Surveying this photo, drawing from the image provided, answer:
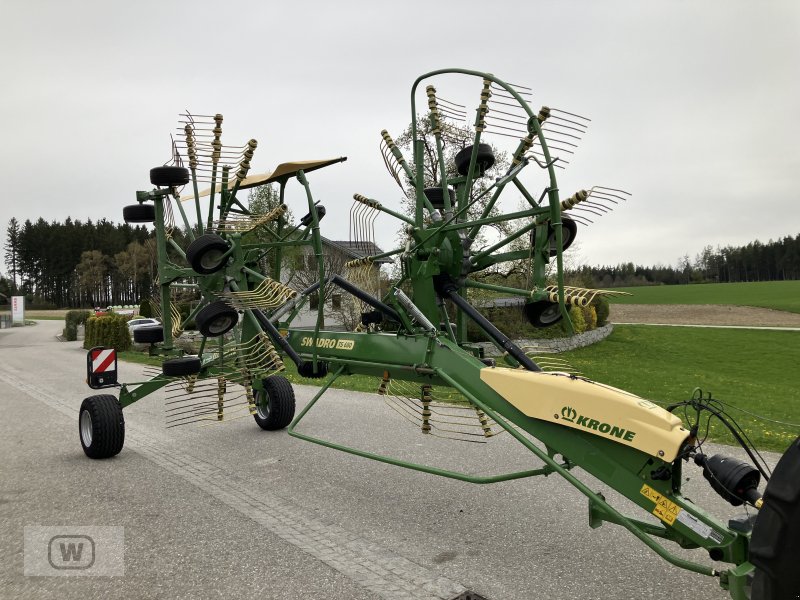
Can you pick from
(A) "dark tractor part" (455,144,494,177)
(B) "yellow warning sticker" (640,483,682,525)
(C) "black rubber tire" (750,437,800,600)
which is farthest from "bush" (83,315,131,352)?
(C) "black rubber tire" (750,437,800,600)

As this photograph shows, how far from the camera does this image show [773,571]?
249 cm

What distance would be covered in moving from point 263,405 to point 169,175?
10.8ft

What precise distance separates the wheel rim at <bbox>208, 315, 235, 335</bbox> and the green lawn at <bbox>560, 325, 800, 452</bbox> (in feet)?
19.7

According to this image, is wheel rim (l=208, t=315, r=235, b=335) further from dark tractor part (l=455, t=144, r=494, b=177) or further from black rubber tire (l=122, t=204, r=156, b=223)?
dark tractor part (l=455, t=144, r=494, b=177)

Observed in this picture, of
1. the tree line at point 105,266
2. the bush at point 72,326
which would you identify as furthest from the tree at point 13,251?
the bush at point 72,326

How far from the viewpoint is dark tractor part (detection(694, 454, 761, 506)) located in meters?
2.96

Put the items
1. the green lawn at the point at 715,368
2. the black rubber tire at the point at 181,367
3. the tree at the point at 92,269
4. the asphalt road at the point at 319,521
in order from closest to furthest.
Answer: the asphalt road at the point at 319,521 < the black rubber tire at the point at 181,367 < the green lawn at the point at 715,368 < the tree at the point at 92,269

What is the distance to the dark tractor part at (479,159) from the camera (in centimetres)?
524

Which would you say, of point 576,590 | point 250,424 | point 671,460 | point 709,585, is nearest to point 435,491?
point 576,590

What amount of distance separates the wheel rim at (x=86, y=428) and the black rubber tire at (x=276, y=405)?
1907 millimetres

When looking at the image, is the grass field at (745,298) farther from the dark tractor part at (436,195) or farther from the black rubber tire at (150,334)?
the black rubber tire at (150,334)

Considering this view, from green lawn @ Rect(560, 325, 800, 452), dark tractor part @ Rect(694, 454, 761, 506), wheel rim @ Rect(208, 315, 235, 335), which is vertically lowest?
green lawn @ Rect(560, 325, 800, 452)

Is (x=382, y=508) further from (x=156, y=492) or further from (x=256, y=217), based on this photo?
(x=256, y=217)

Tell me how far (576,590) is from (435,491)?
2.00 meters
